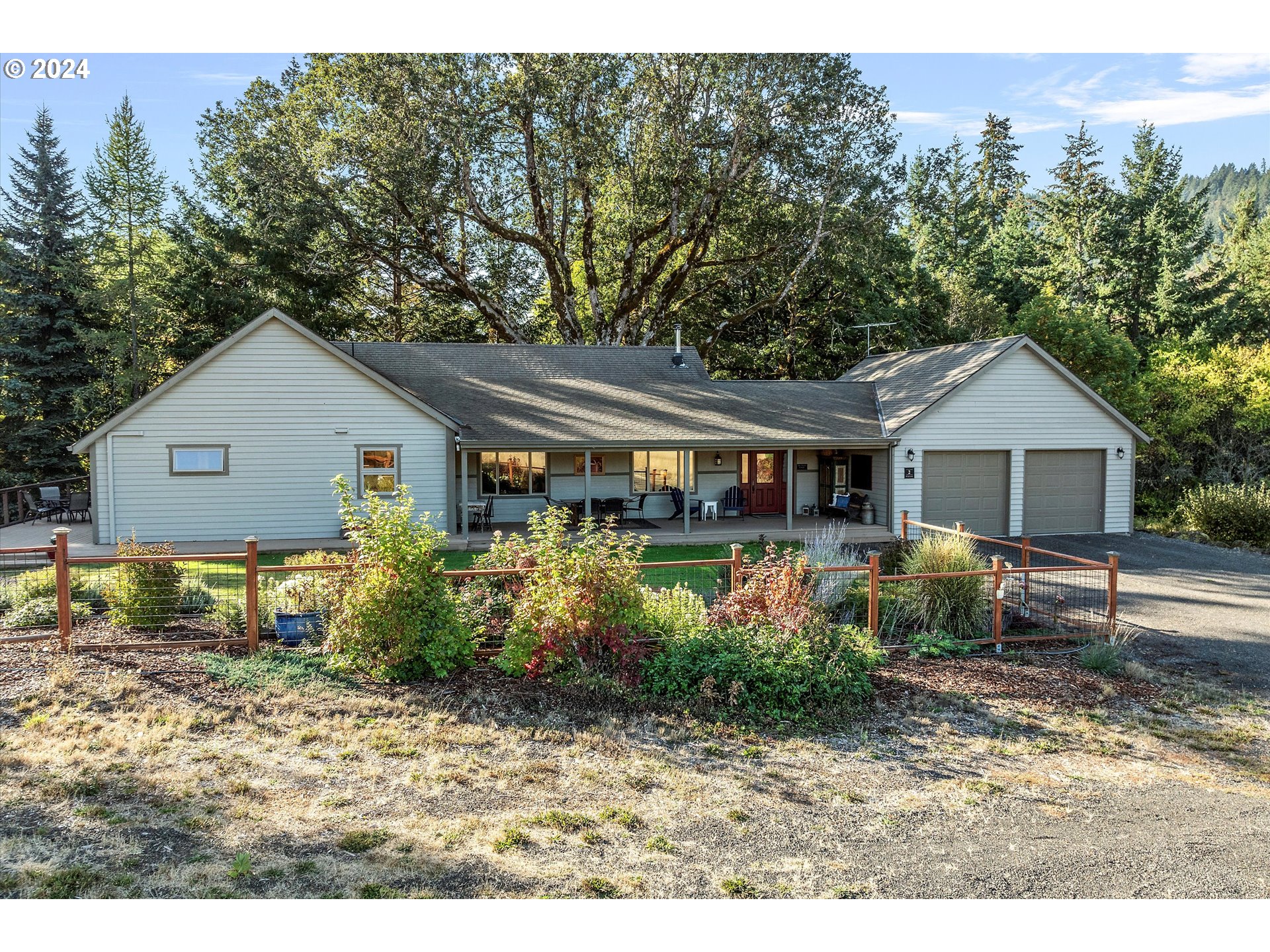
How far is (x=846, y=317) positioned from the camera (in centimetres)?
3194

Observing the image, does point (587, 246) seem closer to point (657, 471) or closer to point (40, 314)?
point (657, 471)

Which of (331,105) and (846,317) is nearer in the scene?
(331,105)

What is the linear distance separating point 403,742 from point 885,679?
469 centimetres

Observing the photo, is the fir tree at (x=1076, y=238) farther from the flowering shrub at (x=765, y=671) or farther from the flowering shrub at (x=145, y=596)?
the flowering shrub at (x=145, y=596)

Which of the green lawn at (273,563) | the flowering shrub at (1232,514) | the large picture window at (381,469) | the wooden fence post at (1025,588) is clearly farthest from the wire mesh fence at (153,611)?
the flowering shrub at (1232,514)

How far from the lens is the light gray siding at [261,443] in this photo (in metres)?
16.0

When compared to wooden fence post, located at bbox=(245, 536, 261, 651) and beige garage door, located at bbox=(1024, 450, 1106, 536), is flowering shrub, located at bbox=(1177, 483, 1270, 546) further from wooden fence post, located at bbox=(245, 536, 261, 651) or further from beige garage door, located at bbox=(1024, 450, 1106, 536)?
wooden fence post, located at bbox=(245, 536, 261, 651)

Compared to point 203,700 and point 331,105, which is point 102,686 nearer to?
point 203,700

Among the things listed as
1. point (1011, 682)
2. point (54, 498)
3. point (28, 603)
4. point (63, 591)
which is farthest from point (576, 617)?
point (54, 498)

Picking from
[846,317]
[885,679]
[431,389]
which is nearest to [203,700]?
[885,679]

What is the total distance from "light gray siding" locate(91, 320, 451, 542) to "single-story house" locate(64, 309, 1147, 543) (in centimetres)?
3

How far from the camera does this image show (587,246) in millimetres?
30250

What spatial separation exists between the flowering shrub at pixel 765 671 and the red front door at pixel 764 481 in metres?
14.0

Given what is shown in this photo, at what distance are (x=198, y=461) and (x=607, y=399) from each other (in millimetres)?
9160
